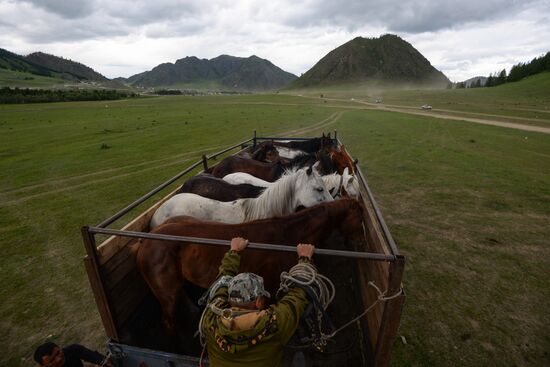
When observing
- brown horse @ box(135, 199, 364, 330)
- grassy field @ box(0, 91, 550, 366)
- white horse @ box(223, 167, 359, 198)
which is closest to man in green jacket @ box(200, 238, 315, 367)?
brown horse @ box(135, 199, 364, 330)

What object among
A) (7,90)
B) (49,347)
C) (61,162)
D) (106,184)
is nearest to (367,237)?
(49,347)

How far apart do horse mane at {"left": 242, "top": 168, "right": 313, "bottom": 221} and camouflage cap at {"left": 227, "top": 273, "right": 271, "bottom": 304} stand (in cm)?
210

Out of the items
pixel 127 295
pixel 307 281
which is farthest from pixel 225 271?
pixel 127 295

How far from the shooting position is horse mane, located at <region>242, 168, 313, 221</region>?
4.30 m

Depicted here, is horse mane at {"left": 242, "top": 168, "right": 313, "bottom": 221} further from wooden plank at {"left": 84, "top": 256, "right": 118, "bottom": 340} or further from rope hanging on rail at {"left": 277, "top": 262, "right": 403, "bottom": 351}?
wooden plank at {"left": 84, "top": 256, "right": 118, "bottom": 340}

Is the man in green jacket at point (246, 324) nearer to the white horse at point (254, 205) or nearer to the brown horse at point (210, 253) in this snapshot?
the brown horse at point (210, 253)

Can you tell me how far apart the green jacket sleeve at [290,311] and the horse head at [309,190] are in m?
2.13

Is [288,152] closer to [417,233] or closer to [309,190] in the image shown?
[417,233]

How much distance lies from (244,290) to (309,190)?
261 centimetres

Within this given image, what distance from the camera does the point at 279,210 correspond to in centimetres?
430

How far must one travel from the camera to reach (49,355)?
274cm

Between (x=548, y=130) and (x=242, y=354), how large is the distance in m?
29.5

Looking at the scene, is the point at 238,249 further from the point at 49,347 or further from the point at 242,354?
the point at 49,347

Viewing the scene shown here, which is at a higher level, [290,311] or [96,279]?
[290,311]
